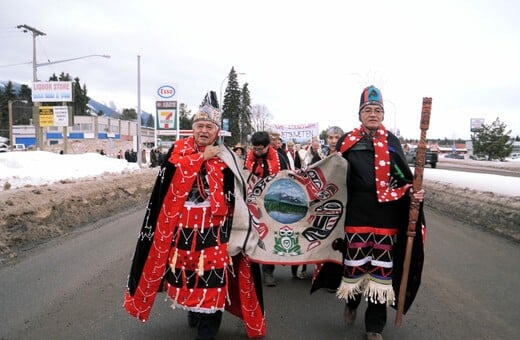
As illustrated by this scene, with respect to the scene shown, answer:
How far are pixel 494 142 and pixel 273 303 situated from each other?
46713 mm

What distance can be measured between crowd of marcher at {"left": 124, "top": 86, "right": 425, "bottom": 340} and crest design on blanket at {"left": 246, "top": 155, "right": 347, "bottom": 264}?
0.30 m

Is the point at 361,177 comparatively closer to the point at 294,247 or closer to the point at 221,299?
the point at 294,247

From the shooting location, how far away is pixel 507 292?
460cm

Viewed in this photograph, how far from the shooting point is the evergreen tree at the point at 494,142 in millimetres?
43188

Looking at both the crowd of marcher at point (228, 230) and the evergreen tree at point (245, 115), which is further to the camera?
the evergreen tree at point (245, 115)

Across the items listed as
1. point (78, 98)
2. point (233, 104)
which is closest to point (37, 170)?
point (233, 104)

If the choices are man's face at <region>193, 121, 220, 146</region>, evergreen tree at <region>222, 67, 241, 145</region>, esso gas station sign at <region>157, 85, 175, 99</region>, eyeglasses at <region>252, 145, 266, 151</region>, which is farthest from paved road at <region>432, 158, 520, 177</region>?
evergreen tree at <region>222, 67, 241, 145</region>

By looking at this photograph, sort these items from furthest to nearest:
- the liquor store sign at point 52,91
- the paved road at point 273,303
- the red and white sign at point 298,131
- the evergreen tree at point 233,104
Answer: the evergreen tree at point 233,104 → the liquor store sign at point 52,91 → the red and white sign at point 298,131 → the paved road at point 273,303

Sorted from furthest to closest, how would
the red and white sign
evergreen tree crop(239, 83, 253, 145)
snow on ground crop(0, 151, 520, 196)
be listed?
evergreen tree crop(239, 83, 253, 145), the red and white sign, snow on ground crop(0, 151, 520, 196)

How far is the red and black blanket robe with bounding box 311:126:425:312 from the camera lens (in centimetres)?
342

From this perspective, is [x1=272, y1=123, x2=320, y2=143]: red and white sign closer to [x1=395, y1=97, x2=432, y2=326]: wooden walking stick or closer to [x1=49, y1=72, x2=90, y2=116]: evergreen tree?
[x1=395, y1=97, x2=432, y2=326]: wooden walking stick

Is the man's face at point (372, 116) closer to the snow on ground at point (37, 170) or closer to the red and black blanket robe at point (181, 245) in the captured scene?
the red and black blanket robe at point (181, 245)

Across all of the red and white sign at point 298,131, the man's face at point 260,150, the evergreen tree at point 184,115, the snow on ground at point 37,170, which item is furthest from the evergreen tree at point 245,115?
the man's face at point 260,150

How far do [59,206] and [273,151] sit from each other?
18.1 ft
